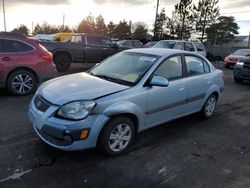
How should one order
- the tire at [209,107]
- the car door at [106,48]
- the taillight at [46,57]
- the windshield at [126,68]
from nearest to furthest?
the windshield at [126,68] → the tire at [209,107] → the taillight at [46,57] → the car door at [106,48]

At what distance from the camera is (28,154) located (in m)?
3.99

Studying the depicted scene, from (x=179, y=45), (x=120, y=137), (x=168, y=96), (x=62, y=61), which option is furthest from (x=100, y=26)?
(x=120, y=137)

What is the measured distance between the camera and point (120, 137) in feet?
13.4

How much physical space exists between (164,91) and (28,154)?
7.78 feet

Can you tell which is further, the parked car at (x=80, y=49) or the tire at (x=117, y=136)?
the parked car at (x=80, y=49)

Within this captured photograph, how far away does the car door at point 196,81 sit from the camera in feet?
17.3

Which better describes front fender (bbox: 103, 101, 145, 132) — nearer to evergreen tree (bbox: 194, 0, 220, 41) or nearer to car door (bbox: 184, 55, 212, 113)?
car door (bbox: 184, 55, 212, 113)

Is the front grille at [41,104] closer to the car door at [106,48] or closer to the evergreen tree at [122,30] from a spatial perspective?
the car door at [106,48]

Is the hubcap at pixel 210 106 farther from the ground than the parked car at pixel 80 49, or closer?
closer

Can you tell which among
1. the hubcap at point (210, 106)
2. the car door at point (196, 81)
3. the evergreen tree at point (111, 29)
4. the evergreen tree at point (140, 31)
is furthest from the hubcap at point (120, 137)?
the evergreen tree at point (111, 29)

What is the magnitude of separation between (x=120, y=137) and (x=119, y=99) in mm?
596

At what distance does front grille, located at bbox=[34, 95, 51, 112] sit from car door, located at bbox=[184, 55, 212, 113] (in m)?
2.65

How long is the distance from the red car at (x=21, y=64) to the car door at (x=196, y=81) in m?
4.13

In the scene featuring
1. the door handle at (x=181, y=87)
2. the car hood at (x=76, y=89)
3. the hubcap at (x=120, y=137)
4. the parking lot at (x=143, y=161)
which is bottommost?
the parking lot at (x=143, y=161)
